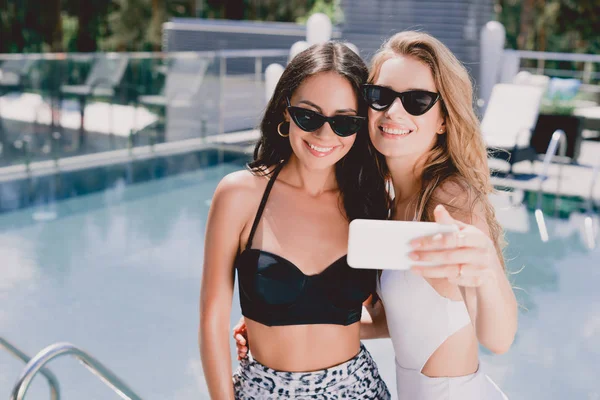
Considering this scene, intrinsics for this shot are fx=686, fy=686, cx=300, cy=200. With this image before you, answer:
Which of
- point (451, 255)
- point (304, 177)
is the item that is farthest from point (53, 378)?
point (451, 255)

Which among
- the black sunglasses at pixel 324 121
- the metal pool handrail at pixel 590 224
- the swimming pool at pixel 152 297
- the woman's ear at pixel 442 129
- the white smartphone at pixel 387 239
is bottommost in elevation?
the swimming pool at pixel 152 297

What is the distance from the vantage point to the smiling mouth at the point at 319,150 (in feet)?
6.11

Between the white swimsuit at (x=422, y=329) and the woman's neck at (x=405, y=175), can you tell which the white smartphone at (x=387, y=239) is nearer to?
the white swimsuit at (x=422, y=329)

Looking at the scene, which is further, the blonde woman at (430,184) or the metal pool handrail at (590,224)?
the metal pool handrail at (590,224)

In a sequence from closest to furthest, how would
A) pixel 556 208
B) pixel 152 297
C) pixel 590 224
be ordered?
pixel 152 297
pixel 590 224
pixel 556 208

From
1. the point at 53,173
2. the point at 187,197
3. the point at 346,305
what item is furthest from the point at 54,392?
the point at 53,173

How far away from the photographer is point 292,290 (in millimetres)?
1788

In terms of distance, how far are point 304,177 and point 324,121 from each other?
228 mm

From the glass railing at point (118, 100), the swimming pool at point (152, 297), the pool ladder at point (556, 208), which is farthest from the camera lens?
the glass railing at point (118, 100)

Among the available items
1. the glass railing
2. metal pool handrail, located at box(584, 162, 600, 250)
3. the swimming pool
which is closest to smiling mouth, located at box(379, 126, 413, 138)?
the swimming pool

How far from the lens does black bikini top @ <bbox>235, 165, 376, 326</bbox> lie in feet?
5.87

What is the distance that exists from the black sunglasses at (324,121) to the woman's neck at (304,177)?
18 centimetres

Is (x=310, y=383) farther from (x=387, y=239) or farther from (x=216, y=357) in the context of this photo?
(x=387, y=239)

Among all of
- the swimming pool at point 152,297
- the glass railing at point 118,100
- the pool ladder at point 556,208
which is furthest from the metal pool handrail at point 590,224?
the glass railing at point 118,100
